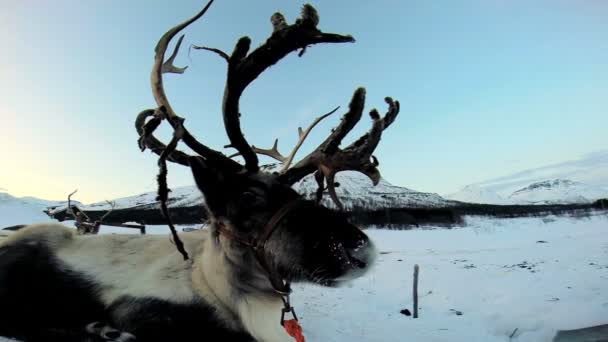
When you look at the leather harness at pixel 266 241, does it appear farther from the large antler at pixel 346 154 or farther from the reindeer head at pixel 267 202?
the large antler at pixel 346 154

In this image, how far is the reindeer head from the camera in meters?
2.58

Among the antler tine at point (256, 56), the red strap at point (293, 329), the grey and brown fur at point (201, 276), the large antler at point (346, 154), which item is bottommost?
the red strap at point (293, 329)

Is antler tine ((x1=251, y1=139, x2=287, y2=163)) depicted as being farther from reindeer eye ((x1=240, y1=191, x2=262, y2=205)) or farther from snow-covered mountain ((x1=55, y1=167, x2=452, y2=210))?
snow-covered mountain ((x1=55, y1=167, x2=452, y2=210))

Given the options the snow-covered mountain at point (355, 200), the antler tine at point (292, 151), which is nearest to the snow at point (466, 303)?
the antler tine at point (292, 151)

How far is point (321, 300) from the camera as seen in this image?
9656 mm

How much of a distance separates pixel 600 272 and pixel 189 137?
16.2m

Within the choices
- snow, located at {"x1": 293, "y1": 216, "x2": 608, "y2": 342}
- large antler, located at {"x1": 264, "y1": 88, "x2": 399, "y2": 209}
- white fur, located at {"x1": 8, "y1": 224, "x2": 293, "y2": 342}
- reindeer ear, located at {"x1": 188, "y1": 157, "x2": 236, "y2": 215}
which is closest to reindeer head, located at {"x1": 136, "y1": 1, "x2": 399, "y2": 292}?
reindeer ear, located at {"x1": 188, "y1": 157, "x2": 236, "y2": 215}

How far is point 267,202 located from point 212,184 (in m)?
0.39

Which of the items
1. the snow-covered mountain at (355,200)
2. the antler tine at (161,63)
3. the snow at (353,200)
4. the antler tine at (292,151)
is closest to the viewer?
the antler tine at (161,63)

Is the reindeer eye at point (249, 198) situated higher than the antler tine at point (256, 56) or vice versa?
the antler tine at point (256, 56)

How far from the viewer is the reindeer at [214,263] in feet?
8.54

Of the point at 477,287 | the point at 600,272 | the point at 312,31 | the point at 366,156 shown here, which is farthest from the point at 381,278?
the point at 312,31

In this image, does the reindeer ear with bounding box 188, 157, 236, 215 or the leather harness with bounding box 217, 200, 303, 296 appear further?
the reindeer ear with bounding box 188, 157, 236, 215

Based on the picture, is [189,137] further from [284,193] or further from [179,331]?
[179,331]
